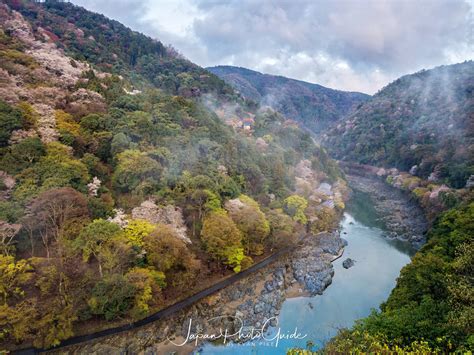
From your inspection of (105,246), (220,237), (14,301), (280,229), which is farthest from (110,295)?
(280,229)

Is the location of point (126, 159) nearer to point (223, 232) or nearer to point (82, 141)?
point (82, 141)

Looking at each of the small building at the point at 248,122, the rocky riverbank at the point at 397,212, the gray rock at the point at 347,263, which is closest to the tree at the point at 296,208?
the gray rock at the point at 347,263

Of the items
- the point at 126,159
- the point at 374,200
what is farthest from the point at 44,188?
the point at 374,200

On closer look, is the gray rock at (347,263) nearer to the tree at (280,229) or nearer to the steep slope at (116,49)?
the tree at (280,229)

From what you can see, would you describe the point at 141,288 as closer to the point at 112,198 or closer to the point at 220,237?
the point at 220,237

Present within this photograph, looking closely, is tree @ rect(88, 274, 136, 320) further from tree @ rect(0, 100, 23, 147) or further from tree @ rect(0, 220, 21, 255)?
tree @ rect(0, 100, 23, 147)
